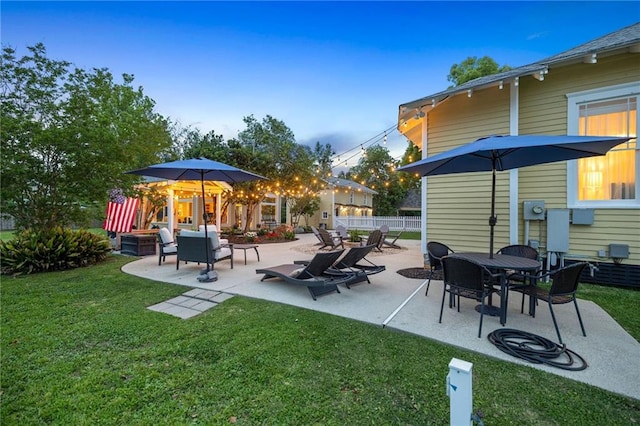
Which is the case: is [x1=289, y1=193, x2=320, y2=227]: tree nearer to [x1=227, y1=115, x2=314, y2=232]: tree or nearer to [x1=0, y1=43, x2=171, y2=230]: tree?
[x1=227, y1=115, x2=314, y2=232]: tree

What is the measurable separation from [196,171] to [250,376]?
16.2 ft

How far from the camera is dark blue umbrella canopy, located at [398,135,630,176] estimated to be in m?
3.11

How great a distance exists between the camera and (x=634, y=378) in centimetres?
224

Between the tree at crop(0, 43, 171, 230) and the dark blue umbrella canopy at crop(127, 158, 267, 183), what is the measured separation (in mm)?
1316

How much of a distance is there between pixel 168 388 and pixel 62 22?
9.43 metres

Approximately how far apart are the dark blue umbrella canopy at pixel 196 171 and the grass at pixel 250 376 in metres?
2.78

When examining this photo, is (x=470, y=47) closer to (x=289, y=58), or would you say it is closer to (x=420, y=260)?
(x=289, y=58)

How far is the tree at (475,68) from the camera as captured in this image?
13953 millimetres

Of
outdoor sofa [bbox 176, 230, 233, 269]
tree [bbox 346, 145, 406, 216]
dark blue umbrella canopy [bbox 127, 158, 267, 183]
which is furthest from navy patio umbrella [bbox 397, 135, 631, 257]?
tree [bbox 346, 145, 406, 216]

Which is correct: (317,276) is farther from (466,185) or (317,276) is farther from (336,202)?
(336,202)

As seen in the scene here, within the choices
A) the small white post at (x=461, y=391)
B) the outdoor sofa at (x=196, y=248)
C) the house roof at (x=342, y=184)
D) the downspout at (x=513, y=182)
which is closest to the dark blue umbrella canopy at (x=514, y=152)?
the downspout at (x=513, y=182)

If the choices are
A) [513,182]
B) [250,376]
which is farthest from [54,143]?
[513,182]

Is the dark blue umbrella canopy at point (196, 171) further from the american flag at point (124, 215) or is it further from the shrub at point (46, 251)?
the american flag at point (124, 215)

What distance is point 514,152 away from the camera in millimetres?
3961
